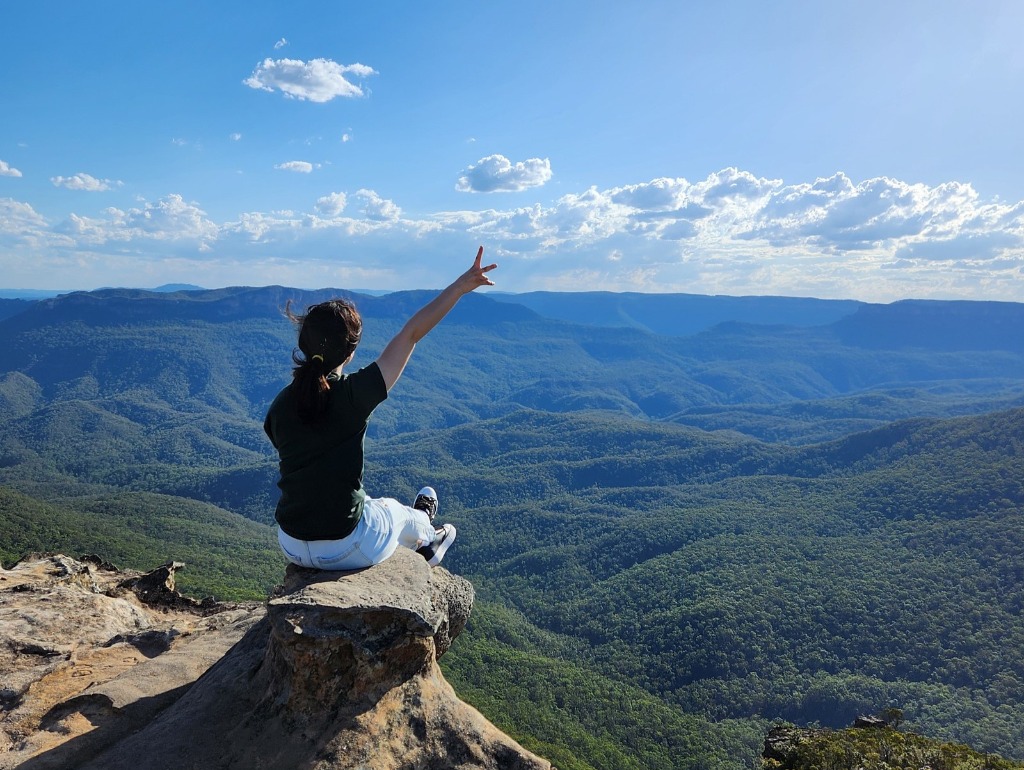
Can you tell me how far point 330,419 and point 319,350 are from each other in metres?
0.74

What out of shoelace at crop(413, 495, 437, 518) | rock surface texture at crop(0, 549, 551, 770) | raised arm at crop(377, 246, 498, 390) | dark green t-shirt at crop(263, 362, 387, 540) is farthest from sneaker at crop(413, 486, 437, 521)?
raised arm at crop(377, 246, 498, 390)

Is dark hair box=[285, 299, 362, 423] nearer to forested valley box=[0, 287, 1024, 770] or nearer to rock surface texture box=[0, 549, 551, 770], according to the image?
rock surface texture box=[0, 549, 551, 770]

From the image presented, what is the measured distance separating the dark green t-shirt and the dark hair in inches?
5.8

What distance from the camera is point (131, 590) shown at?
1694 cm

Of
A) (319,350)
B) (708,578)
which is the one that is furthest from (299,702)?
(708,578)

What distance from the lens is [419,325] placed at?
6.46m

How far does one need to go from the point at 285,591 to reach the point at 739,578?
3999 inches

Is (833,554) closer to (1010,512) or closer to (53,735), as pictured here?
(1010,512)

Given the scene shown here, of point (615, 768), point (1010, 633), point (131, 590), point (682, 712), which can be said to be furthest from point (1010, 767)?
point (1010, 633)

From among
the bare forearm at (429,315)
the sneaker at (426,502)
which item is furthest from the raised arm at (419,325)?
the sneaker at (426,502)

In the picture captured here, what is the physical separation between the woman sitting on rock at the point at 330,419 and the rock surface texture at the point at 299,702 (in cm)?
76

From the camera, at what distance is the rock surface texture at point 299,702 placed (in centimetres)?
662

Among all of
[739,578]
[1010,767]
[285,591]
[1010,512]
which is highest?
[285,591]

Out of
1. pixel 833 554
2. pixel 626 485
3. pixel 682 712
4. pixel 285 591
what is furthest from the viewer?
pixel 626 485
